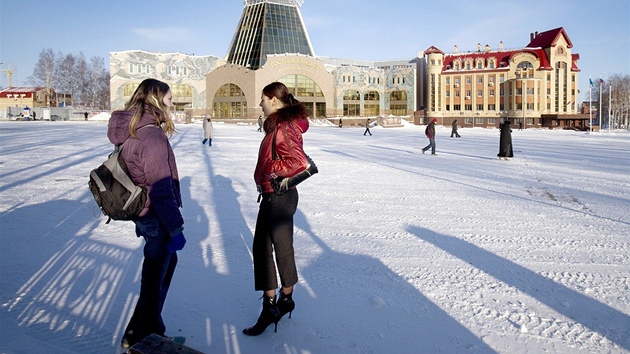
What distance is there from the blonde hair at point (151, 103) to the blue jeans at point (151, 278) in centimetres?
Result: 58

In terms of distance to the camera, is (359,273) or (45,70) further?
(45,70)

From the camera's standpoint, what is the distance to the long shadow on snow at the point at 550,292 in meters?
3.20

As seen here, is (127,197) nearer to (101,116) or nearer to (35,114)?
(101,116)

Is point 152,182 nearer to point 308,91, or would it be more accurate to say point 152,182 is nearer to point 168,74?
point 308,91

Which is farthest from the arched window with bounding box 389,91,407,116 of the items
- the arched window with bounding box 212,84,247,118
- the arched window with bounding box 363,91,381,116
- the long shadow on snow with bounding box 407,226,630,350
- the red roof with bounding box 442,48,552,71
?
the long shadow on snow with bounding box 407,226,630,350

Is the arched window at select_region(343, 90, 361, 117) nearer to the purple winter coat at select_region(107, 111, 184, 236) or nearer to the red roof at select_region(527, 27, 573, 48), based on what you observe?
the red roof at select_region(527, 27, 573, 48)

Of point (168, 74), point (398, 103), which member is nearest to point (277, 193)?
point (168, 74)

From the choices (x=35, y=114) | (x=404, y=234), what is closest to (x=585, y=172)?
(x=404, y=234)

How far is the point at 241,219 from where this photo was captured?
646 centimetres

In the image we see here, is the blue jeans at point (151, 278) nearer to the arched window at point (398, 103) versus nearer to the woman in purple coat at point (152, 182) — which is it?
the woman in purple coat at point (152, 182)

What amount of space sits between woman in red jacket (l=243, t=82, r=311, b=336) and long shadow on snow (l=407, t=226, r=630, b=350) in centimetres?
206

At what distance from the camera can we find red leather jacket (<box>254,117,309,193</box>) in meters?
3.03

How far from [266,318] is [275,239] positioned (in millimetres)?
534

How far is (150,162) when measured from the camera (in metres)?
2.70
